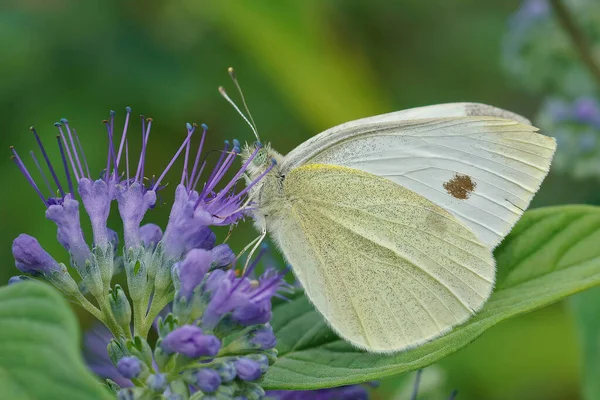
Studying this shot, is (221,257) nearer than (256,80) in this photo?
Yes

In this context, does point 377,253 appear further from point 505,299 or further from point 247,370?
point 247,370

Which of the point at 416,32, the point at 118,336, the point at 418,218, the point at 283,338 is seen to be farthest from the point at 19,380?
the point at 416,32

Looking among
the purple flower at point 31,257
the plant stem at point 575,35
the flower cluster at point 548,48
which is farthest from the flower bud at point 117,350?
the flower cluster at point 548,48

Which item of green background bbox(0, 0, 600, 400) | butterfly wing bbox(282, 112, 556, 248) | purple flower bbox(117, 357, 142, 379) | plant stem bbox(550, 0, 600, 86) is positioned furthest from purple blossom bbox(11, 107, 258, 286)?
plant stem bbox(550, 0, 600, 86)

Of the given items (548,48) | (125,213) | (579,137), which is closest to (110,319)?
(125,213)

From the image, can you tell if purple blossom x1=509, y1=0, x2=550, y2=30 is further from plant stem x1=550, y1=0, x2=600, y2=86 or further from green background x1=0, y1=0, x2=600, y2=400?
plant stem x1=550, y1=0, x2=600, y2=86

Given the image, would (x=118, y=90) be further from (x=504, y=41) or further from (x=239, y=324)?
(x=239, y=324)

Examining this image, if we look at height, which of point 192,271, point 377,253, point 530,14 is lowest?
point 192,271
